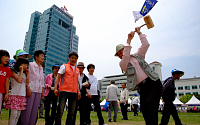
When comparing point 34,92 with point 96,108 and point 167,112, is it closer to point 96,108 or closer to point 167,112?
point 96,108

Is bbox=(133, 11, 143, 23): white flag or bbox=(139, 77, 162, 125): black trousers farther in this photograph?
bbox=(133, 11, 143, 23): white flag

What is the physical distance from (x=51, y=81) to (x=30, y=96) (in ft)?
5.99

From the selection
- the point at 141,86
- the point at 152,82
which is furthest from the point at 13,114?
the point at 152,82

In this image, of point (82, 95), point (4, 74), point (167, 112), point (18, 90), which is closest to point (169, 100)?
point (167, 112)

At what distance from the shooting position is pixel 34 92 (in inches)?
138

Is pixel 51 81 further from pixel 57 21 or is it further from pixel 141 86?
pixel 57 21

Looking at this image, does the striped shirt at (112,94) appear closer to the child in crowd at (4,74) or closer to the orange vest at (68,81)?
the orange vest at (68,81)

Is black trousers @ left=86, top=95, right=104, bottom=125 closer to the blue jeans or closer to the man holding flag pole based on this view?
the blue jeans

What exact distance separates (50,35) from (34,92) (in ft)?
364

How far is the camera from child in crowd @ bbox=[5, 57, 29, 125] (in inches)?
119

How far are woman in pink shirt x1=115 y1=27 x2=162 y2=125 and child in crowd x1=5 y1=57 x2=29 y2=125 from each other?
7.18ft

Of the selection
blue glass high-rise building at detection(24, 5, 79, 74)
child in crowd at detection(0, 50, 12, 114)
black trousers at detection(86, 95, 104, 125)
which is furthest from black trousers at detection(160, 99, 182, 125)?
blue glass high-rise building at detection(24, 5, 79, 74)

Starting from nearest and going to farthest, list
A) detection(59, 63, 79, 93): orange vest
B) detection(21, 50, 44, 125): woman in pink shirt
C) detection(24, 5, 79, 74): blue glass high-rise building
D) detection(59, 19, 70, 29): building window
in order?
detection(21, 50, 44, 125): woman in pink shirt < detection(59, 63, 79, 93): orange vest < detection(24, 5, 79, 74): blue glass high-rise building < detection(59, 19, 70, 29): building window

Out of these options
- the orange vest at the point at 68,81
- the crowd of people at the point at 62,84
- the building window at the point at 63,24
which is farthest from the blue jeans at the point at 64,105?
the building window at the point at 63,24
